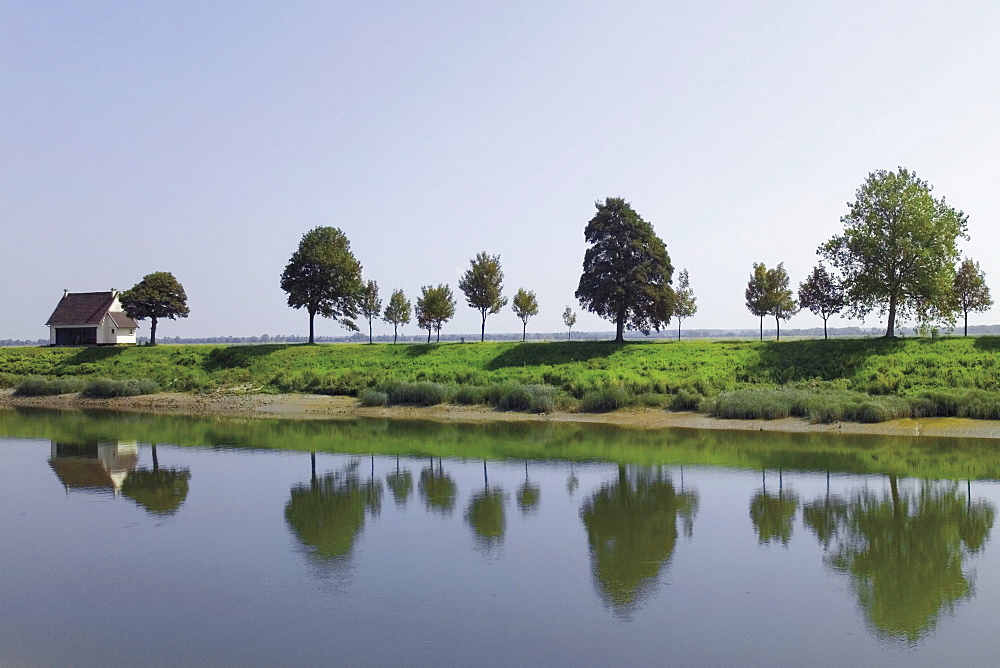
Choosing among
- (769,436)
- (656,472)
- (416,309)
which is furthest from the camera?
(416,309)

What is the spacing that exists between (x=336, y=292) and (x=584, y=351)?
20.8 metres

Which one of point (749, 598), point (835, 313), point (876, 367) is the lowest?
point (749, 598)

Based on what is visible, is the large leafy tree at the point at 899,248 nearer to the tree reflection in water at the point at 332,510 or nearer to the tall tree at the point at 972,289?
the tall tree at the point at 972,289

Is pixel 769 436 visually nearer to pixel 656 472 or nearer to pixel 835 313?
pixel 656 472

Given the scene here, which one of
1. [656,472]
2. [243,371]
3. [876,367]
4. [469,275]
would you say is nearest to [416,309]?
[469,275]

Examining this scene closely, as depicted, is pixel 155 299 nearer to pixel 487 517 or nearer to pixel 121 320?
pixel 121 320

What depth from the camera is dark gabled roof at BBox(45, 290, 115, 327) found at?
2785 inches

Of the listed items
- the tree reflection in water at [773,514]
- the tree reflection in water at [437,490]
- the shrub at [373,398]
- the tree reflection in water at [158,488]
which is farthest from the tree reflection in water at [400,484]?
the shrub at [373,398]

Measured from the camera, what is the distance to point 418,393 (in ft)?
141

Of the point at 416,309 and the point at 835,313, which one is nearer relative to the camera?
the point at 835,313

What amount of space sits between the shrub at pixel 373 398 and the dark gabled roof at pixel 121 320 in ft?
119

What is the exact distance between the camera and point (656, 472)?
923 inches

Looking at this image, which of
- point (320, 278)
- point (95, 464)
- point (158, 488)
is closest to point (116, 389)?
A: point (320, 278)

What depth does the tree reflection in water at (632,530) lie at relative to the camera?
43.3 ft
